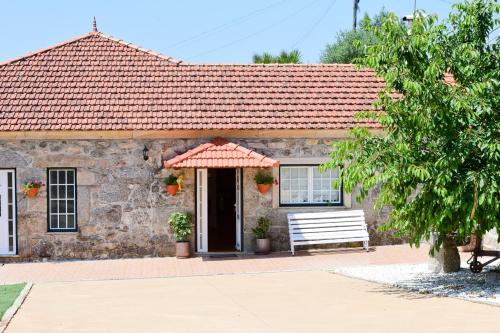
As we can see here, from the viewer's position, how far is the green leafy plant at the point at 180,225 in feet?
56.4

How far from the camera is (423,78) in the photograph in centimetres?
1154

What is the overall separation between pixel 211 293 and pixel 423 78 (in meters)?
4.87

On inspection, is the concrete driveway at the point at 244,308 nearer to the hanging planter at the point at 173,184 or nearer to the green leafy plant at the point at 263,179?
the hanging planter at the point at 173,184

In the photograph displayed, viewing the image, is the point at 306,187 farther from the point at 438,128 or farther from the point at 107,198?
the point at 438,128

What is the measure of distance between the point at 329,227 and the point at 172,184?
3.87 meters

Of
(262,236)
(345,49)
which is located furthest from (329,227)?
(345,49)

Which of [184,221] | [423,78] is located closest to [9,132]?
[184,221]

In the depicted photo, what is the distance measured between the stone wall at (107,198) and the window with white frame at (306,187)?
897mm

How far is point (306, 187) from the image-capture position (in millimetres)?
18203

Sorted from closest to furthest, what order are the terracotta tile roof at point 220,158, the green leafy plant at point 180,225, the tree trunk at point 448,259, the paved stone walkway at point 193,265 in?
the tree trunk at point 448,259 < the paved stone walkway at point 193,265 < the terracotta tile roof at point 220,158 < the green leafy plant at point 180,225

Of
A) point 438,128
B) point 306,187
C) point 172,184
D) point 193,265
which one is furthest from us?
point 306,187

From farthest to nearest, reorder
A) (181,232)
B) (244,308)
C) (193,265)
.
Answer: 1. (181,232)
2. (193,265)
3. (244,308)

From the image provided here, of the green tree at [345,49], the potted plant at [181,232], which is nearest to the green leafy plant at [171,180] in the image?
the potted plant at [181,232]

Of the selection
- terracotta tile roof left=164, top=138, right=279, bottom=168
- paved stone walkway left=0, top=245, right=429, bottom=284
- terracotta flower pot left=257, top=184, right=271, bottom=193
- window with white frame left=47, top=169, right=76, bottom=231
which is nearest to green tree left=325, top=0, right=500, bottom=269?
paved stone walkway left=0, top=245, right=429, bottom=284
